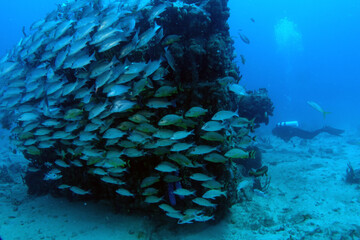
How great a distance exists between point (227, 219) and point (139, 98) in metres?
3.97

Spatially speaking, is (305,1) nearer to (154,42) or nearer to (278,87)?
(278,87)

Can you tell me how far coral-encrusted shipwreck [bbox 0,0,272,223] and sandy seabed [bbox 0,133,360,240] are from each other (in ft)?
1.69

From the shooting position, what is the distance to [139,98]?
4.91 meters

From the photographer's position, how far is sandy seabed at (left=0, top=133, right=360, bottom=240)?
5434 mm

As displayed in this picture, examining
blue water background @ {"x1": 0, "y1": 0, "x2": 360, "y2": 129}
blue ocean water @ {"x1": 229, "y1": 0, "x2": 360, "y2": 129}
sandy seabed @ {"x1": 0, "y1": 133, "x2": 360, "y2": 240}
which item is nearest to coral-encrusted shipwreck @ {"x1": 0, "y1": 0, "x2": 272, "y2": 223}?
sandy seabed @ {"x1": 0, "y1": 133, "x2": 360, "y2": 240}

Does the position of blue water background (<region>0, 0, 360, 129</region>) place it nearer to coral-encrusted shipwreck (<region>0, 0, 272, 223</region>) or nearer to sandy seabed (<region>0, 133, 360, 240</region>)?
sandy seabed (<region>0, 133, 360, 240</region>)

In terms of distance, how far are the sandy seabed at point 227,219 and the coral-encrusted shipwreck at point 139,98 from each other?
1.69 feet

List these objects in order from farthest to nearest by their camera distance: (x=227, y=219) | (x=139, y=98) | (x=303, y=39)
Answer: (x=303, y=39), (x=227, y=219), (x=139, y=98)

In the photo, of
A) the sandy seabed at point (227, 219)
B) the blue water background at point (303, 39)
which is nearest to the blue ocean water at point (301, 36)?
the blue water background at point (303, 39)

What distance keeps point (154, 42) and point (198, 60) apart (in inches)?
43.7

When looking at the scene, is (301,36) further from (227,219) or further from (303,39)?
(227,219)

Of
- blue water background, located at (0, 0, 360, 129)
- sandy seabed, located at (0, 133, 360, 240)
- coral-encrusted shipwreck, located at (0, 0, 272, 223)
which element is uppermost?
blue water background, located at (0, 0, 360, 129)

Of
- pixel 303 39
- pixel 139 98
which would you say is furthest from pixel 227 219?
pixel 303 39

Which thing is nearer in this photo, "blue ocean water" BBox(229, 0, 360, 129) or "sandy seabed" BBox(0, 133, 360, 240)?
"sandy seabed" BBox(0, 133, 360, 240)
